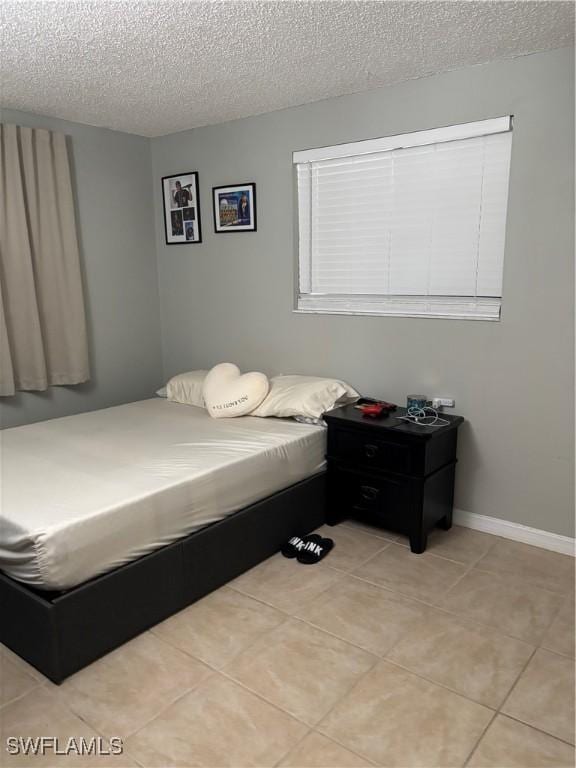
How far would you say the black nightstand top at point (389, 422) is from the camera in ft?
8.87

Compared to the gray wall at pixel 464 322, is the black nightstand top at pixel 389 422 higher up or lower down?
lower down

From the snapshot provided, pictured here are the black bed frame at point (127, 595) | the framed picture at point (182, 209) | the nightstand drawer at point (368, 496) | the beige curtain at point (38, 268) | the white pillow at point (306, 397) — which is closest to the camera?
the black bed frame at point (127, 595)

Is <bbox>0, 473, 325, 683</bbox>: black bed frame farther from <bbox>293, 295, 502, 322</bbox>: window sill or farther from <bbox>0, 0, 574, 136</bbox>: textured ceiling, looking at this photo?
<bbox>0, 0, 574, 136</bbox>: textured ceiling

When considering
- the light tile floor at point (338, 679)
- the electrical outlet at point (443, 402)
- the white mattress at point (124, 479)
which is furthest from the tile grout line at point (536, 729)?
the electrical outlet at point (443, 402)

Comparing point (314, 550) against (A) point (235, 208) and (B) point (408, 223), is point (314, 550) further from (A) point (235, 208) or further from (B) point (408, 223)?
(A) point (235, 208)

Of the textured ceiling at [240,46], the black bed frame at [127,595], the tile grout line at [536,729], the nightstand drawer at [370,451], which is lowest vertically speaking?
the tile grout line at [536,729]


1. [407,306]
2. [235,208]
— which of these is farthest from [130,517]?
[235,208]

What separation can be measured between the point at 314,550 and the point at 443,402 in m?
1.04

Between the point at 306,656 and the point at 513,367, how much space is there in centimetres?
168

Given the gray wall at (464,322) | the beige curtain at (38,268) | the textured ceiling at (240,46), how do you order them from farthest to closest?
the beige curtain at (38,268)
the gray wall at (464,322)
the textured ceiling at (240,46)

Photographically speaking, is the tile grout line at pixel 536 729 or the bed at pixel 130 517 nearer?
the tile grout line at pixel 536 729

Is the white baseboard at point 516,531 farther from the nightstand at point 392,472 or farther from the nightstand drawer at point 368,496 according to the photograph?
the nightstand drawer at point 368,496

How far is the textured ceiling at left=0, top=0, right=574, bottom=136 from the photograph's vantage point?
6.91 ft

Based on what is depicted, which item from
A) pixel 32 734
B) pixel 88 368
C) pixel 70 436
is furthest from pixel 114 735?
Answer: pixel 88 368
